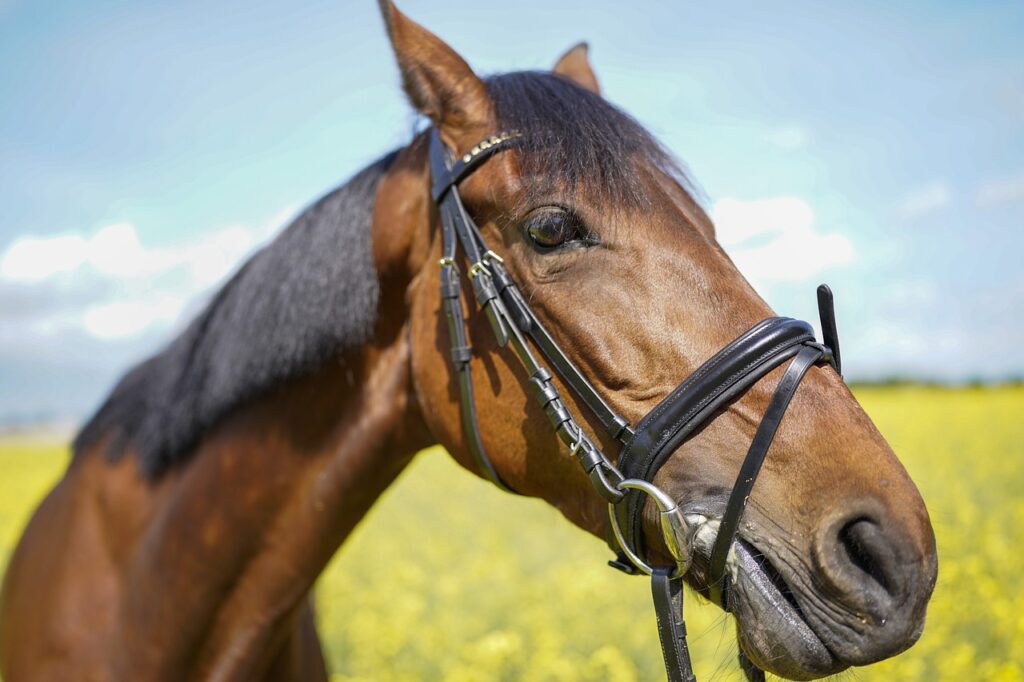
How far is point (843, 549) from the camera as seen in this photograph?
65.3 inches

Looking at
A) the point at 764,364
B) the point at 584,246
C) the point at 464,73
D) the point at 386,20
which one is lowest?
the point at 764,364

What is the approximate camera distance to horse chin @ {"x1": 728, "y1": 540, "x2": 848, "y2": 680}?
1688 millimetres

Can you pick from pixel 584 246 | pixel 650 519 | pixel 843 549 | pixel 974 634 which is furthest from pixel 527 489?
pixel 974 634

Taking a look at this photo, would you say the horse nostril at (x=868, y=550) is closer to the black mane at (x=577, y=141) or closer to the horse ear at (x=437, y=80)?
the black mane at (x=577, y=141)

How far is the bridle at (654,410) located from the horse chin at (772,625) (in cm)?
5

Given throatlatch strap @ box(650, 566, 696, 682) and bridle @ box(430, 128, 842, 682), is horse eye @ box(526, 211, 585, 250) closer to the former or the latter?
bridle @ box(430, 128, 842, 682)

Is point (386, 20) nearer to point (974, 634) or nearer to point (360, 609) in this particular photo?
point (974, 634)

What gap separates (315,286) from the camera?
2641 millimetres

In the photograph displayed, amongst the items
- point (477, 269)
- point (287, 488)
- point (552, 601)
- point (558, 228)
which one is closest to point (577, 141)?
point (558, 228)

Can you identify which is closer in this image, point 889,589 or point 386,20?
point 889,589

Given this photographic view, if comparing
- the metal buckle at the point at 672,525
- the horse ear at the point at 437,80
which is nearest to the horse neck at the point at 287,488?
the horse ear at the point at 437,80

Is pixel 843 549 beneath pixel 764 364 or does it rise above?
beneath

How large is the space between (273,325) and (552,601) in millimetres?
6258

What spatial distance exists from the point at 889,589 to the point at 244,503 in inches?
Result: 84.2
